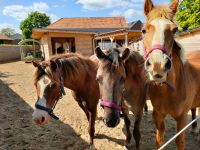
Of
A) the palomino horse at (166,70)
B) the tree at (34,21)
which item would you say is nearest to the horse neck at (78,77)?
the palomino horse at (166,70)

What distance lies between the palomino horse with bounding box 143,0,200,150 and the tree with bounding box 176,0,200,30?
64.3 feet

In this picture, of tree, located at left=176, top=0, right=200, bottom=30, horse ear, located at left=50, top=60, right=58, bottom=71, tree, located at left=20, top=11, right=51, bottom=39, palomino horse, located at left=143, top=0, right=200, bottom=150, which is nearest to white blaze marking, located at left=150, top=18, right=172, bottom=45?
palomino horse, located at left=143, top=0, right=200, bottom=150

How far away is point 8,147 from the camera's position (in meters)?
3.98

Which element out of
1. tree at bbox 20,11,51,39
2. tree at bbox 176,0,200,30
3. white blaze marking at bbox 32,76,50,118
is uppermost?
tree at bbox 20,11,51,39

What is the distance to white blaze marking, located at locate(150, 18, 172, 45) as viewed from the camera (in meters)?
2.20

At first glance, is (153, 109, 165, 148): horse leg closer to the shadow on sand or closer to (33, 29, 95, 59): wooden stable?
the shadow on sand

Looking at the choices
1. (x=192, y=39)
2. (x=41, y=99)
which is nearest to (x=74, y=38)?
(x=192, y=39)

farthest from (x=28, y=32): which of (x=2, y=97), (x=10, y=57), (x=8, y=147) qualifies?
(x=8, y=147)

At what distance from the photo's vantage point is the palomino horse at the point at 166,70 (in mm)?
2145

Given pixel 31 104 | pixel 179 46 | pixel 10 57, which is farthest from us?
pixel 10 57

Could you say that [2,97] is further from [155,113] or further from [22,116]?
[155,113]

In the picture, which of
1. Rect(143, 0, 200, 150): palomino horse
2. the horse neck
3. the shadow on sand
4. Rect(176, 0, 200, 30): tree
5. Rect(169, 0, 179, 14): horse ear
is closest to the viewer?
Rect(143, 0, 200, 150): palomino horse

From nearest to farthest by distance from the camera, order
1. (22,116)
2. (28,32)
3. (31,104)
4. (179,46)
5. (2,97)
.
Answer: (179,46) → (22,116) → (31,104) → (2,97) → (28,32)

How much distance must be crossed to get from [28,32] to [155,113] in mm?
62976
